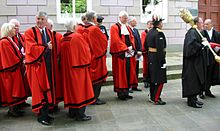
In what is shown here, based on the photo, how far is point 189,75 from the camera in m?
6.07

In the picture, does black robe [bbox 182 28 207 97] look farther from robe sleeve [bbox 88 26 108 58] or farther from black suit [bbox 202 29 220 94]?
robe sleeve [bbox 88 26 108 58]

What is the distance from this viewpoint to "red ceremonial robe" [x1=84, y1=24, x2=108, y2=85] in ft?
19.8

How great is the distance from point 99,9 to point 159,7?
263 cm

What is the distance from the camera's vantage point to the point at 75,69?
16.5 feet

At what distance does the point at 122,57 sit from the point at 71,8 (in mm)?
4718

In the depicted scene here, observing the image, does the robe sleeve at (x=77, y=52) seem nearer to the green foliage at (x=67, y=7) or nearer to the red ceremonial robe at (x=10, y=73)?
the red ceremonial robe at (x=10, y=73)

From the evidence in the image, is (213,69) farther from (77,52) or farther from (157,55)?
(77,52)

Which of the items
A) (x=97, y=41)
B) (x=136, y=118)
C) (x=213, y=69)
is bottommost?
(x=136, y=118)

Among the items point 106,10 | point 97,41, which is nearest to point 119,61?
point 97,41

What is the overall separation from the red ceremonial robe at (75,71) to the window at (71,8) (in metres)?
5.39

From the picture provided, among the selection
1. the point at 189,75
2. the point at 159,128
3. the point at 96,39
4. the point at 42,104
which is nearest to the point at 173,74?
the point at 189,75

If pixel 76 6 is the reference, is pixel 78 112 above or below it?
below

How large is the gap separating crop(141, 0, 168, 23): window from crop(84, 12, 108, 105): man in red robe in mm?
5422

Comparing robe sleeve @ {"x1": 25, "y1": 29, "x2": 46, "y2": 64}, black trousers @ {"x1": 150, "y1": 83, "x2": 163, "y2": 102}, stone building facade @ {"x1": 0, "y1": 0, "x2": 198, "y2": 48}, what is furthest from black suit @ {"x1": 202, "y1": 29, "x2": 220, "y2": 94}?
stone building facade @ {"x1": 0, "y1": 0, "x2": 198, "y2": 48}
